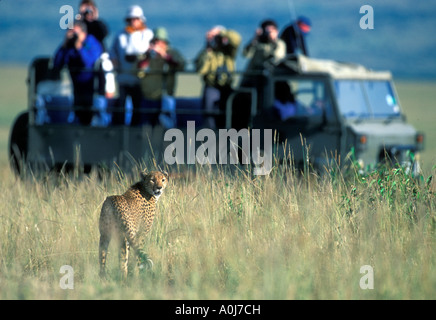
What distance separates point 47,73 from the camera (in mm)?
13234

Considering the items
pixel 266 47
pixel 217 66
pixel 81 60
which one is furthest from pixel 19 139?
pixel 266 47

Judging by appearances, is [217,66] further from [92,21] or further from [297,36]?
[92,21]

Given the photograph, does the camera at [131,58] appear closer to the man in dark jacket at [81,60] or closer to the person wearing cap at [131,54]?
the person wearing cap at [131,54]

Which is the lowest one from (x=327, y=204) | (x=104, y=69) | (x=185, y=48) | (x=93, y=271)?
(x=93, y=271)

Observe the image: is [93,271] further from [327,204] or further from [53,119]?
[53,119]

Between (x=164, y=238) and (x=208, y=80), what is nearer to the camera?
(x=164, y=238)

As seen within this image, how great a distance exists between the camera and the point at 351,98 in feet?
37.3

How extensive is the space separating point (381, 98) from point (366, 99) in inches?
12.7

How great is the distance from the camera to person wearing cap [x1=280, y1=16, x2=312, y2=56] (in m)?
12.3

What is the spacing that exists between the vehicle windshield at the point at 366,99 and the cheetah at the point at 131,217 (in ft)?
15.6

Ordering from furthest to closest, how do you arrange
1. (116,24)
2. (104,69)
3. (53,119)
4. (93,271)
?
1. (116,24)
2. (53,119)
3. (104,69)
4. (93,271)

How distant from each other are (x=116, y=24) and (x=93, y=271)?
15242cm

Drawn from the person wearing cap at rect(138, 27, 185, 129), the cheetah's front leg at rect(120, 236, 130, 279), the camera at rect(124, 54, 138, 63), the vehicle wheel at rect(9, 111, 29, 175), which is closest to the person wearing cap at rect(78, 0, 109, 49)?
the camera at rect(124, 54, 138, 63)
